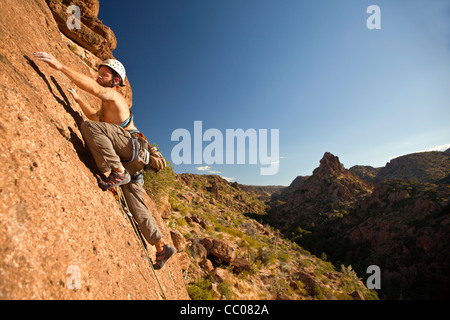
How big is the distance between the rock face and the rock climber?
Answer: 0.70 ft

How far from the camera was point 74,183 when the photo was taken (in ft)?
6.76

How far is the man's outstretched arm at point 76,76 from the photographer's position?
2123 mm

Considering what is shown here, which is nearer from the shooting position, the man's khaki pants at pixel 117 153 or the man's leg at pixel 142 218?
the man's khaki pants at pixel 117 153

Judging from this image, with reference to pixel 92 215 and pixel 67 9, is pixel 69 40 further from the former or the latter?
pixel 92 215

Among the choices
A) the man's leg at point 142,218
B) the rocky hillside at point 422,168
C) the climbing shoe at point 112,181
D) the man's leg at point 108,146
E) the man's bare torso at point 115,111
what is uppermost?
the rocky hillside at point 422,168

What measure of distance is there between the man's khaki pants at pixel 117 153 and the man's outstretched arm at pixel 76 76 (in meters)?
0.43

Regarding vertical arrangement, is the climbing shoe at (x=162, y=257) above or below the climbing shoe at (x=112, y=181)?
below

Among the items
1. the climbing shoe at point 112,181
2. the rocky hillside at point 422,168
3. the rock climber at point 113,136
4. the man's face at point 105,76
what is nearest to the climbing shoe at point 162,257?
the rock climber at point 113,136

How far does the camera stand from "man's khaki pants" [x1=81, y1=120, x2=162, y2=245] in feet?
7.86

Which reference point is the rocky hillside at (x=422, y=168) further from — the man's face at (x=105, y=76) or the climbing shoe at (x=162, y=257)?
the man's face at (x=105, y=76)

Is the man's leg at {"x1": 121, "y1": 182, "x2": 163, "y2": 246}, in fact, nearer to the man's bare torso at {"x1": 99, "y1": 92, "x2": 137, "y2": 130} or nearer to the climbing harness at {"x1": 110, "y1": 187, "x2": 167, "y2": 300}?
the climbing harness at {"x1": 110, "y1": 187, "x2": 167, "y2": 300}

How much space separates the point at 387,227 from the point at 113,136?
44.2 metres

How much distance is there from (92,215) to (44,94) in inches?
71.1
